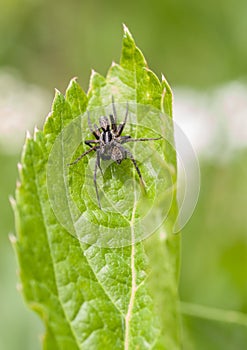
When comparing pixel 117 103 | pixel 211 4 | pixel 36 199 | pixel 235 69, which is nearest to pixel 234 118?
pixel 235 69

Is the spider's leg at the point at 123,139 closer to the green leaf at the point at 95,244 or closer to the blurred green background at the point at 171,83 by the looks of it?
the green leaf at the point at 95,244

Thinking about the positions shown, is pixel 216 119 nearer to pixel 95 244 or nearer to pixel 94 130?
pixel 94 130

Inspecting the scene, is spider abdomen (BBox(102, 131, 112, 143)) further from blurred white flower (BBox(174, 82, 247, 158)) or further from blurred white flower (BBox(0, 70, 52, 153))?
blurred white flower (BBox(0, 70, 52, 153))

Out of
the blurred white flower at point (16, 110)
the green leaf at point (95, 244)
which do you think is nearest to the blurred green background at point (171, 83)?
the blurred white flower at point (16, 110)

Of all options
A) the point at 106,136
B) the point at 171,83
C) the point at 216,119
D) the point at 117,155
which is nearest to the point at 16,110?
the point at 216,119

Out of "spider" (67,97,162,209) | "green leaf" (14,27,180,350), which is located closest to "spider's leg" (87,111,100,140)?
"spider" (67,97,162,209)

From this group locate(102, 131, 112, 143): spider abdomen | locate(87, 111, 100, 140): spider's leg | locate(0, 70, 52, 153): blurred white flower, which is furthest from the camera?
locate(0, 70, 52, 153): blurred white flower
